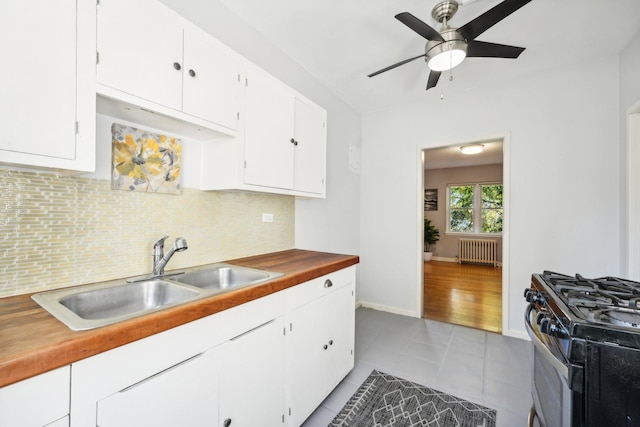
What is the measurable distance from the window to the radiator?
33cm

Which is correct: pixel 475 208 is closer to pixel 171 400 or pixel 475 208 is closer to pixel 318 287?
pixel 318 287

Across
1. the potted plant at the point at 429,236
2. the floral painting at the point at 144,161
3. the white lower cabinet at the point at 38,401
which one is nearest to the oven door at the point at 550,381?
the white lower cabinet at the point at 38,401

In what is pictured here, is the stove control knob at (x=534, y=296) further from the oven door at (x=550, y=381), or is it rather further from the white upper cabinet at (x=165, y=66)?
the white upper cabinet at (x=165, y=66)

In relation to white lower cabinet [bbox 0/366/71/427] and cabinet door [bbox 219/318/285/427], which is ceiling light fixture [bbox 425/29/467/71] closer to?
cabinet door [bbox 219/318/285/427]

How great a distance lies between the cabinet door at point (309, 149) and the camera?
2086mm

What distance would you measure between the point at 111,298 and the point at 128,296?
7 centimetres

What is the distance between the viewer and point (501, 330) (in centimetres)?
289

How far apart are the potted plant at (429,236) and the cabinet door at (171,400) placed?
7.06m

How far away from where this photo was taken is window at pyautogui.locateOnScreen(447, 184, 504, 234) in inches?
Answer: 275

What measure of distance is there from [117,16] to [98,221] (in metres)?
0.90

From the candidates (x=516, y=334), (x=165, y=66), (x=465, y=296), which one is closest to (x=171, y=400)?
(x=165, y=66)

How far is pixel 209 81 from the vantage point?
4.73ft

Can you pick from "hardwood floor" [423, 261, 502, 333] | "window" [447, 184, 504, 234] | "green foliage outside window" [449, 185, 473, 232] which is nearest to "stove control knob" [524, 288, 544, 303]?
"hardwood floor" [423, 261, 502, 333]

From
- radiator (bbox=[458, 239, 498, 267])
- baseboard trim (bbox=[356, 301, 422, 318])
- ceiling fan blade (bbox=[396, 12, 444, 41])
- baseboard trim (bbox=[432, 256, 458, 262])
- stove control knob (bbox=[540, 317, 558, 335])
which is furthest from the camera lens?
baseboard trim (bbox=[432, 256, 458, 262])
